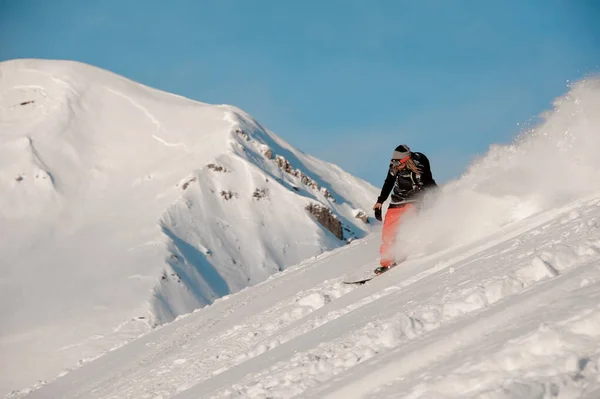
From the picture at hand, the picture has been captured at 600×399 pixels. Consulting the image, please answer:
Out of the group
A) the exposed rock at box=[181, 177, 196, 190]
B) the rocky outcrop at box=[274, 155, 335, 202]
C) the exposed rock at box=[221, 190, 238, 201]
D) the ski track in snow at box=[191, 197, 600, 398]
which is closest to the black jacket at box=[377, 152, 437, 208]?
the ski track in snow at box=[191, 197, 600, 398]

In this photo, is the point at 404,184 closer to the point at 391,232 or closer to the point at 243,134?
the point at 391,232

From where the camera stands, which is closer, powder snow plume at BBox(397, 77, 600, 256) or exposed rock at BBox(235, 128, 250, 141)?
powder snow plume at BBox(397, 77, 600, 256)

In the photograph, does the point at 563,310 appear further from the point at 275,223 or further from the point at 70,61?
the point at 70,61

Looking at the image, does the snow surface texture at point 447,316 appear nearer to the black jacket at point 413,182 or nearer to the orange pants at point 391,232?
the orange pants at point 391,232

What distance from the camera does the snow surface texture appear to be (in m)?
4.13

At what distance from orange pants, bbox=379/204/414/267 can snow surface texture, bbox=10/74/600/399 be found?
0.19 meters

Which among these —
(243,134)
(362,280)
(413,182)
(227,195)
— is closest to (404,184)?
(413,182)

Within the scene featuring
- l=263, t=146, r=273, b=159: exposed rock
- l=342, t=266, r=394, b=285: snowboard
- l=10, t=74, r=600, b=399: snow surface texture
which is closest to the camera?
l=10, t=74, r=600, b=399: snow surface texture

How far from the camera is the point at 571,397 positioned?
3535 mm

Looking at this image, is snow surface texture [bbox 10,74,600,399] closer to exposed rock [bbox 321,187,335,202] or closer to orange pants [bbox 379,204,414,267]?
orange pants [bbox 379,204,414,267]

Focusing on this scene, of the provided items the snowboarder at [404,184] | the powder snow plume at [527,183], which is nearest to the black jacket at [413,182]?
the snowboarder at [404,184]

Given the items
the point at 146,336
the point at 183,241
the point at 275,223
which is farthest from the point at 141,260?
the point at 146,336

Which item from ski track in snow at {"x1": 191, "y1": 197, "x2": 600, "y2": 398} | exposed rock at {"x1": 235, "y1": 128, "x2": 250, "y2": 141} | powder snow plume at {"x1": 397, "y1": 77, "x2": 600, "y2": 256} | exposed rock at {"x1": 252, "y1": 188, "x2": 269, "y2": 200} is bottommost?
ski track in snow at {"x1": 191, "y1": 197, "x2": 600, "y2": 398}

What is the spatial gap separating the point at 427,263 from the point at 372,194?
104058 mm
